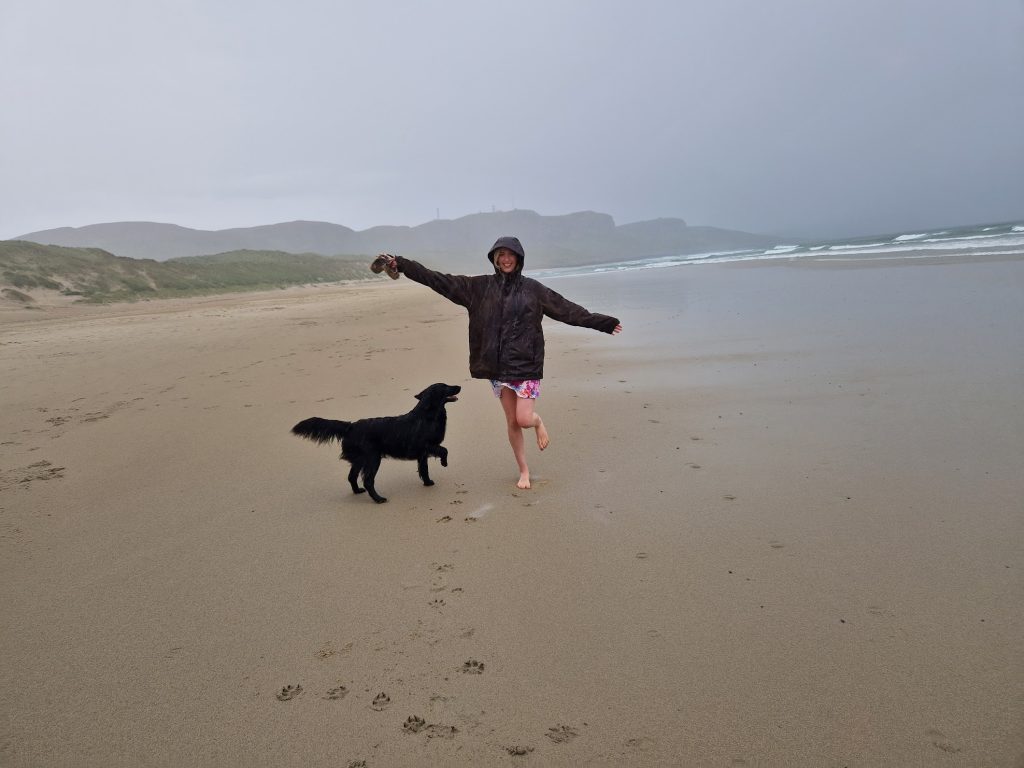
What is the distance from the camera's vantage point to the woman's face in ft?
14.6

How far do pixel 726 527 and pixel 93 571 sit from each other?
11.8 ft

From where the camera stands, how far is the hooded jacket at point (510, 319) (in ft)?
14.8

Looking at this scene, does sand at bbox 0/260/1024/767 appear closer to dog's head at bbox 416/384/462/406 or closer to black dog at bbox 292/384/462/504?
black dog at bbox 292/384/462/504

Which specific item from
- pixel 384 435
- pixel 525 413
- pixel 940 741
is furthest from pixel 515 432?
pixel 940 741

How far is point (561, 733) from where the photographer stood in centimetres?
212

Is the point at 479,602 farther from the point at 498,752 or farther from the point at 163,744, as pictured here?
the point at 163,744

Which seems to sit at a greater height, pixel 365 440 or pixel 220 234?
pixel 220 234

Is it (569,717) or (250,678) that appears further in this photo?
(250,678)

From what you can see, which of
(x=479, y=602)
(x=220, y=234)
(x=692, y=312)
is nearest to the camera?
(x=479, y=602)

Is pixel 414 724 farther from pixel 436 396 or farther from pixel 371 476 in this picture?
pixel 436 396

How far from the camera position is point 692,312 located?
13273 mm

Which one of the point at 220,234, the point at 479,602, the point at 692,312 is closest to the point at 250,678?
the point at 479,602

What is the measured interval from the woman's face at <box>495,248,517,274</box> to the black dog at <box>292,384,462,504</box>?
3.16 feet

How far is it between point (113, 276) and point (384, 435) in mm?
31454
